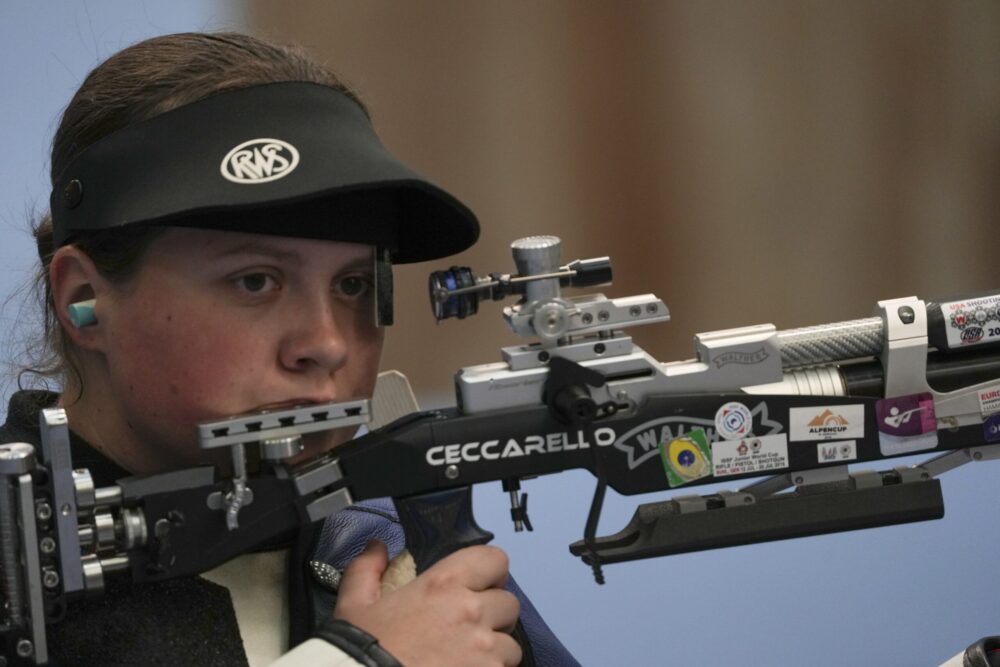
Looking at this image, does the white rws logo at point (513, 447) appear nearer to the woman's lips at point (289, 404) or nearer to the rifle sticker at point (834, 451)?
the woman's lips at point (289, 404)

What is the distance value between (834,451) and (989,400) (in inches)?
7.1

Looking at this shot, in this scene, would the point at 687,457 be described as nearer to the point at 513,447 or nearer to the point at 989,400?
the point at 513,447

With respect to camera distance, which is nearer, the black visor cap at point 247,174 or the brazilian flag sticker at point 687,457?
the black visor cap at point 247,174

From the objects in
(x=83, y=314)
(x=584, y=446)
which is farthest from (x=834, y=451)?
(x=83, y=314)

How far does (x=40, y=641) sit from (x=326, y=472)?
0.95ft

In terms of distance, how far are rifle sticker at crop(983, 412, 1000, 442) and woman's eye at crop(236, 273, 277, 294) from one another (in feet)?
2.51

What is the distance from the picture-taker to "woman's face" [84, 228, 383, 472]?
1.25 metres

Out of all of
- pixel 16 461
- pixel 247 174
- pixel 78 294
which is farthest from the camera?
pixel 78 294

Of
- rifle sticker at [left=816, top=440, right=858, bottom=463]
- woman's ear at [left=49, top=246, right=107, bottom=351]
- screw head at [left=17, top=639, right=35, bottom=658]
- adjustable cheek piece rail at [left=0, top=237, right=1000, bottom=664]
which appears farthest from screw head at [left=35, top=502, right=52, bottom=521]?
rifle sticker at [left=816, top=440, right=858, bottom=463]

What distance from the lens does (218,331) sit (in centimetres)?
125

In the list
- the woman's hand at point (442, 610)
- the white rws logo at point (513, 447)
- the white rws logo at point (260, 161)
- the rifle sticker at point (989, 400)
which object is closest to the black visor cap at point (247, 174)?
the white rws logo at point (260, 161)

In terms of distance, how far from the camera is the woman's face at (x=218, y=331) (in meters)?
1.25

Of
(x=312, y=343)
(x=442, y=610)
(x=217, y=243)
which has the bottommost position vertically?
(x=442, y=610)

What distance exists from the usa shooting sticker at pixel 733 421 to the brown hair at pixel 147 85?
20.4 inches
